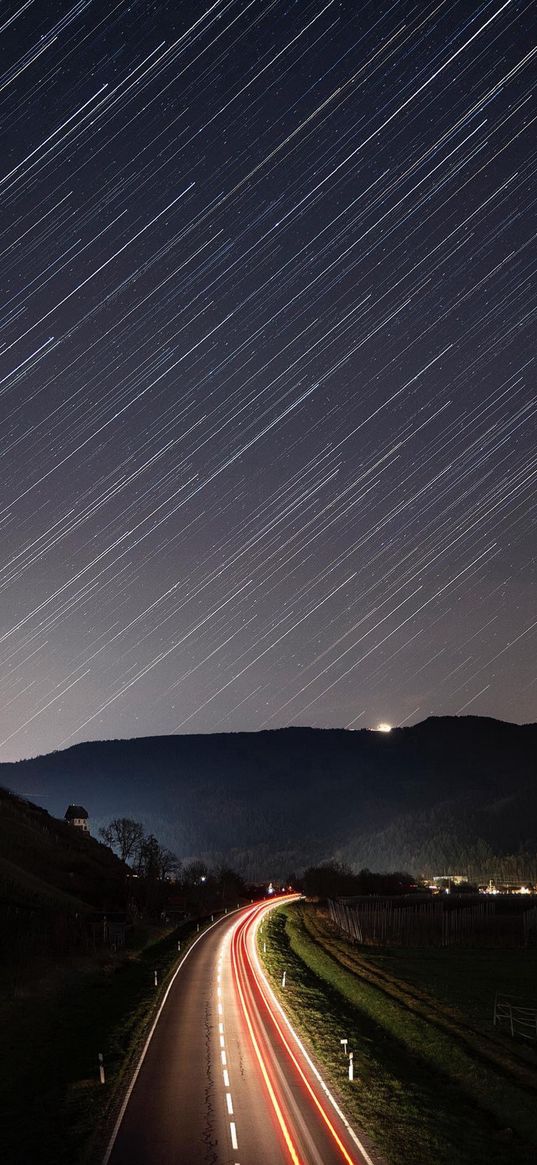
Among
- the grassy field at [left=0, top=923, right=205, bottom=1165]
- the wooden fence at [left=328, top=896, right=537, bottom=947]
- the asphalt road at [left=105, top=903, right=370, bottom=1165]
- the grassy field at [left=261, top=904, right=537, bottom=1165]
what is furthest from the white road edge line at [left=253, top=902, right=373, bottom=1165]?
the wooden fence at [left=328, top=896, right=537, bottom=947]

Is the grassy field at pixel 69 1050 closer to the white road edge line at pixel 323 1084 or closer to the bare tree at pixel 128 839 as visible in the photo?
the white road edge line at pixel 323 1084

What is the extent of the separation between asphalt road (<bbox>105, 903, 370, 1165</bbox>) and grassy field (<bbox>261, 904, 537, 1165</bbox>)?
130 cm

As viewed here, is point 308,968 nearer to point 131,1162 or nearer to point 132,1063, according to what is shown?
point 132,1063

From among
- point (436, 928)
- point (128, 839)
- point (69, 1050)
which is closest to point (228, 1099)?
point (69, 1050)

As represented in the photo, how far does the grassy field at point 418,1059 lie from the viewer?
83.0 feet

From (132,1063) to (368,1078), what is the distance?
928cm

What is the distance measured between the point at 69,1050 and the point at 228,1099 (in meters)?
14.2

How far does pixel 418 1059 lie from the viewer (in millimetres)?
37125

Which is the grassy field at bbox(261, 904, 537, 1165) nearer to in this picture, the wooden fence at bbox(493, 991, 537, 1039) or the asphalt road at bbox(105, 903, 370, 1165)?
the wooden fence at bbox(493, 991, 537, 1039)

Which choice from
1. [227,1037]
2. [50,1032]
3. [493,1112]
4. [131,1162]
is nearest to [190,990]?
[50,1032]

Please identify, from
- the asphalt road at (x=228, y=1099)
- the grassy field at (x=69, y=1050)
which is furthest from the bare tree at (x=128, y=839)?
the asphalt road at (x=228, y=1099)

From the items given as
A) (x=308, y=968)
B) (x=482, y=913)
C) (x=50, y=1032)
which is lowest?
(x=482, y=913)

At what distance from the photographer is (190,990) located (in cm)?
5106

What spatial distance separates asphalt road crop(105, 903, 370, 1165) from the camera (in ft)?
75.0
